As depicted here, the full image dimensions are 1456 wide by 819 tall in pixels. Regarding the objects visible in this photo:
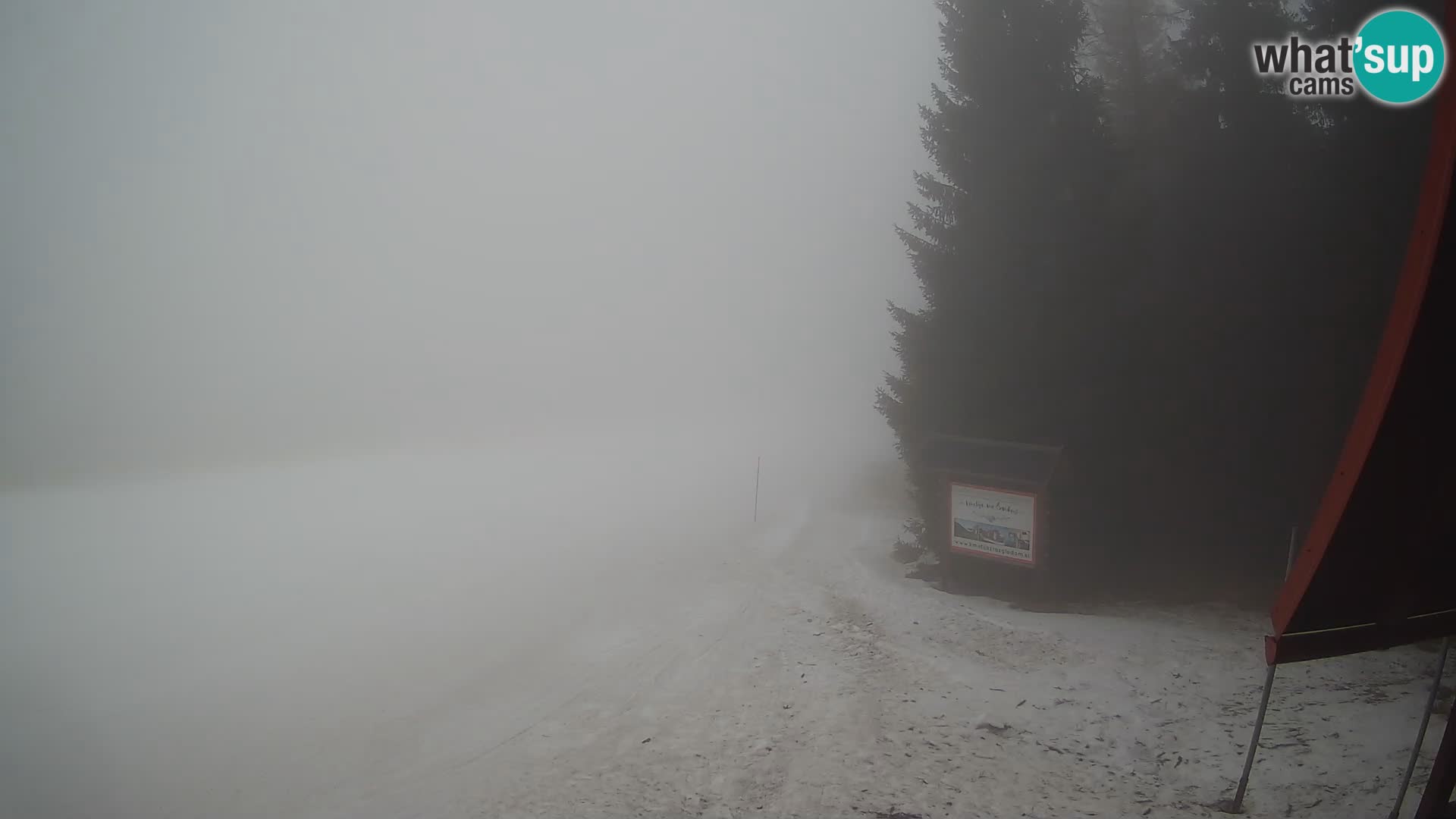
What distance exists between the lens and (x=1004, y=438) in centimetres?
1114

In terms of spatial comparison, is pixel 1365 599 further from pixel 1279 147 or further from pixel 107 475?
pixel 107 475

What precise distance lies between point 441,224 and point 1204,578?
69.8 metres

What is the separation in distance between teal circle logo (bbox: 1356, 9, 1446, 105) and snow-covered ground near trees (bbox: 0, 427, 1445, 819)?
6092 mm

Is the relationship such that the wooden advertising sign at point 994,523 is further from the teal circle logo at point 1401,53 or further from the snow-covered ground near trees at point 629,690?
the teal circle logo at point 1401,53

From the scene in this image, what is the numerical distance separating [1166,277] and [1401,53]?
173 inches

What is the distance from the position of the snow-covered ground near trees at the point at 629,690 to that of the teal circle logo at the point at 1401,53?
240 inches

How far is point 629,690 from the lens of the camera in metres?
8.27

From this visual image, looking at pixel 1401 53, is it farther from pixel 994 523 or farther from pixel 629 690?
pixel 629 690

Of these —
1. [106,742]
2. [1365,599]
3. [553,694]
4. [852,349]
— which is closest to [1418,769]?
[1365,599]

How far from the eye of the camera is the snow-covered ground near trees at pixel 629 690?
5.60 m

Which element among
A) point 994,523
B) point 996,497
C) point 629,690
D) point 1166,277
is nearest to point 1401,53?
point 1166,277

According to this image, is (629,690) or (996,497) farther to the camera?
(996,497)

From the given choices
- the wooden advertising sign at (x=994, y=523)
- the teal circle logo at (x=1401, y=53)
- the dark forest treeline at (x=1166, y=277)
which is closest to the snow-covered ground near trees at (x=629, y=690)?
the wooden advertising sign at (x=994, y=523)

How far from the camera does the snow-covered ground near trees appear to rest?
220 inches
